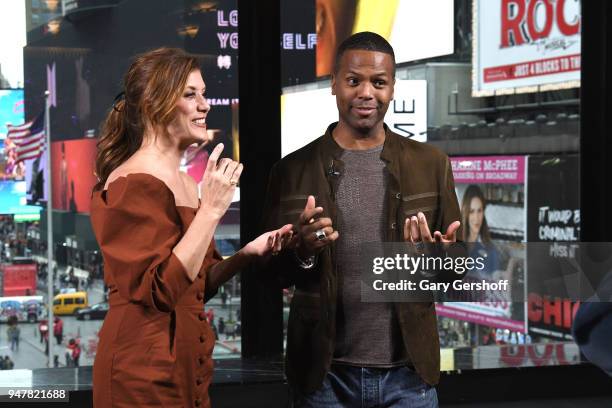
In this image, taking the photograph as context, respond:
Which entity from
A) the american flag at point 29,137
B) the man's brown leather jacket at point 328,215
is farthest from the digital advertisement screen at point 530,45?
the man's brown leather jacket at point 328,215

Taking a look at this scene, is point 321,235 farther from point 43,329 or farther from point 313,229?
point 43,329

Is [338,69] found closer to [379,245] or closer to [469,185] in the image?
[379,245]

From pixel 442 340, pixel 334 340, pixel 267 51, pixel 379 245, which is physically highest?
pixel 267 51

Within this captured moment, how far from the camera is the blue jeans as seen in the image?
2.57 meters

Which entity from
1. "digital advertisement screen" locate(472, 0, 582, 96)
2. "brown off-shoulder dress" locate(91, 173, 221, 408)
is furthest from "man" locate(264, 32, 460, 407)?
"digital advertisement screen" locate(472, 0, 582, 96)

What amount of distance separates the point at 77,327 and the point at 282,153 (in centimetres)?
139

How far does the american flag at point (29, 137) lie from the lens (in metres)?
5.05

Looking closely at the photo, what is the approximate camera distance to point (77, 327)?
5.03 meters

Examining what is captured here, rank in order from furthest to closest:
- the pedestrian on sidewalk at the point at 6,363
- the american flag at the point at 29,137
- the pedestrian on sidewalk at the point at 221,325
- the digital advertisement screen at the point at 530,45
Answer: the digital advertisement screen at the point at 530,45 → the pedestrian on sidewalk at the point at 221,325 → the american flag at the point at 29,137 → the pedestrian on sidewalk at the point at 6,363

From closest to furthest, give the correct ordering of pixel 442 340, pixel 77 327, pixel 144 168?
pixel 144 168 → pixel 77 327 → pixel 442 340

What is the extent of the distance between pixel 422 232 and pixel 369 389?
431 millimetres

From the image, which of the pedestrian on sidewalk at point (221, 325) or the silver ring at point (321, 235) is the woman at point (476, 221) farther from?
the silver ring at point (321, 235)

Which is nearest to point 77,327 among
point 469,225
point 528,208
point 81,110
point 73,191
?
point 73,191

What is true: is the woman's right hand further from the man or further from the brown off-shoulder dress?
the man
